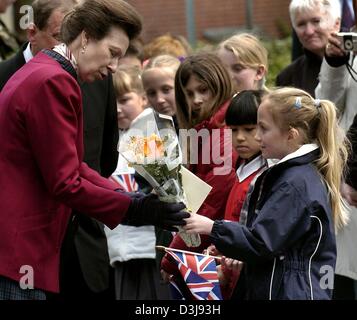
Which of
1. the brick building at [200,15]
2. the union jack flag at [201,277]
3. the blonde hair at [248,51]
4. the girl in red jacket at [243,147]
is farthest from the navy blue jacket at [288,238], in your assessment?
the brick building at [200,15]

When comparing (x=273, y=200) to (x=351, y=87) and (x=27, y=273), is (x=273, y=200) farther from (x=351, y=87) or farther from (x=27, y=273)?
(x=351, y=87)

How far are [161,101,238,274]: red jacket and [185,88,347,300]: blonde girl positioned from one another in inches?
27.4

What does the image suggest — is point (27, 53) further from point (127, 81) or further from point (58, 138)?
point (127, 81)

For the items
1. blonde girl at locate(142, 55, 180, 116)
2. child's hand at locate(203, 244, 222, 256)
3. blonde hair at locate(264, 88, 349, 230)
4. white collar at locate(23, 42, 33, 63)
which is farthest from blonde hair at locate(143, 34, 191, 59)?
blonde hair at locate(264, 88, 349, 230)

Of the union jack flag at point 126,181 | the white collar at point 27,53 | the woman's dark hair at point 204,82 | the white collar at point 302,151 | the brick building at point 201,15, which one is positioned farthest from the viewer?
the brick building at point 201,15

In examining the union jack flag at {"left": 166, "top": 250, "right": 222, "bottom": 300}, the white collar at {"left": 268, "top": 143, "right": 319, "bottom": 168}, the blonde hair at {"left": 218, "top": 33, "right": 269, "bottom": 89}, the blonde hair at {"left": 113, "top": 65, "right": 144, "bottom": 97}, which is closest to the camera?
the white collar at {"left": 268, "top": 143, "right": 319, "bottom": 168}

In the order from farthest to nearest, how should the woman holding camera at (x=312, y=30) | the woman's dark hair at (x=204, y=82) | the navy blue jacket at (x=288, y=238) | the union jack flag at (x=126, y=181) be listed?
the union jack flag at (x=126, y=181)
the woman holding camera at (x=312, y=30)
the woman's dark hair at (x=204, y=82)
the navy blue jacket at (x=288, y=238)

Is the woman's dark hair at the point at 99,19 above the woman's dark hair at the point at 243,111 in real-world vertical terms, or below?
above

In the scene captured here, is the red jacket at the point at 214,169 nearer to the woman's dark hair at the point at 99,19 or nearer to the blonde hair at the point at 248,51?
the blonde hair at the point at 248,51

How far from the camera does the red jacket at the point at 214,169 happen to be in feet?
18.7

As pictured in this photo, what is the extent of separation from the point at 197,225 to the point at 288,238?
423 millimetres

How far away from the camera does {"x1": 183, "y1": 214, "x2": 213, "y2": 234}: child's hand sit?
4.80 metres

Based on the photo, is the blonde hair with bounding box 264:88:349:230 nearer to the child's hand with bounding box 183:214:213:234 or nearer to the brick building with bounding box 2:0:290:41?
the child's hand with bounding box 183:214:213:234

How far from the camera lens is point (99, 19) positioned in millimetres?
4648
